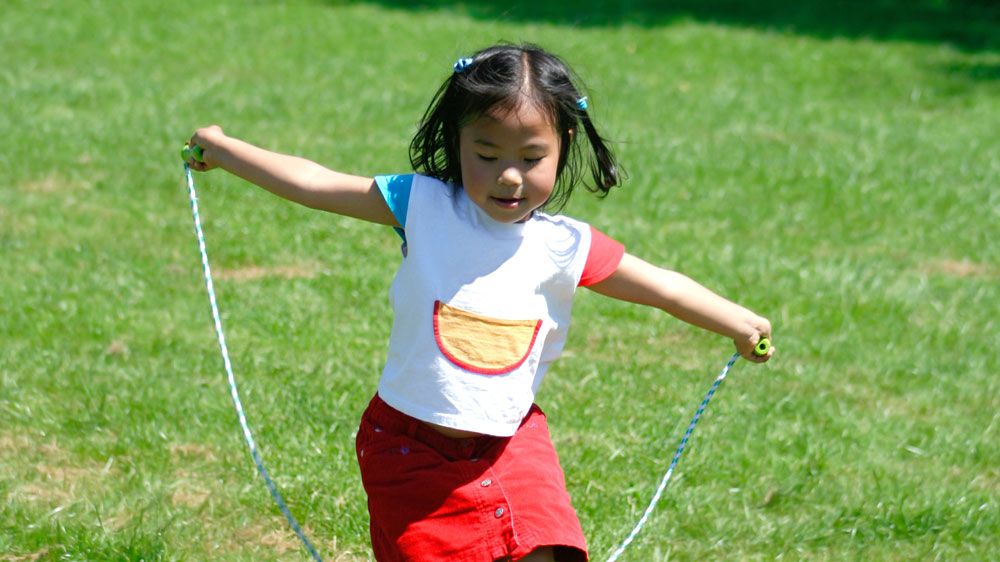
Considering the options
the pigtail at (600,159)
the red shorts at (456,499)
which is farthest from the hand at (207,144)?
the pigtail at (600,159)

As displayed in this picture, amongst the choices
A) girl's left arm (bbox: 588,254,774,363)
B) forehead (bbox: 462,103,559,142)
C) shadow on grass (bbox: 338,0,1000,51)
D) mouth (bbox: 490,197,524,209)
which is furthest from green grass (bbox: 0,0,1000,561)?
shadow on grass (bbox: 338,0,1000,51)

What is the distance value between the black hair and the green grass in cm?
124

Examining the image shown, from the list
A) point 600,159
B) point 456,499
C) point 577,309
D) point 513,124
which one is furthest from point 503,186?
point 577,309

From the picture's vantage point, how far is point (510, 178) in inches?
120

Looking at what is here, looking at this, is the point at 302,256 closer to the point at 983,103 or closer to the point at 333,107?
the point at 333,107

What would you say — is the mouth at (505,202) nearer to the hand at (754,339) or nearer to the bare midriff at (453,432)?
the bare midriff at (453,432)

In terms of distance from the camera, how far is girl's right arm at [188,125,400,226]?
3.20 m

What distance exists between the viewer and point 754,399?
17.0 feet

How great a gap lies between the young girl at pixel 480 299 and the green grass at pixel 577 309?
91 centimetres

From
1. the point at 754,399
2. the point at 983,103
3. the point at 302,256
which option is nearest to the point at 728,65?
the point at 983,103

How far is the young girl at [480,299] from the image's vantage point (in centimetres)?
309

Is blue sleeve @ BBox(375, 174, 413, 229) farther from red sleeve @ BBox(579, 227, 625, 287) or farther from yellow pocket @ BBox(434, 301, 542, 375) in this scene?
red sleeve @ BBox(579, 227, 625, 287)

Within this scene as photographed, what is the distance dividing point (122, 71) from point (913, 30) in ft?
26.8

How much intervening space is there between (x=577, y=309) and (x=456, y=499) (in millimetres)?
3009
